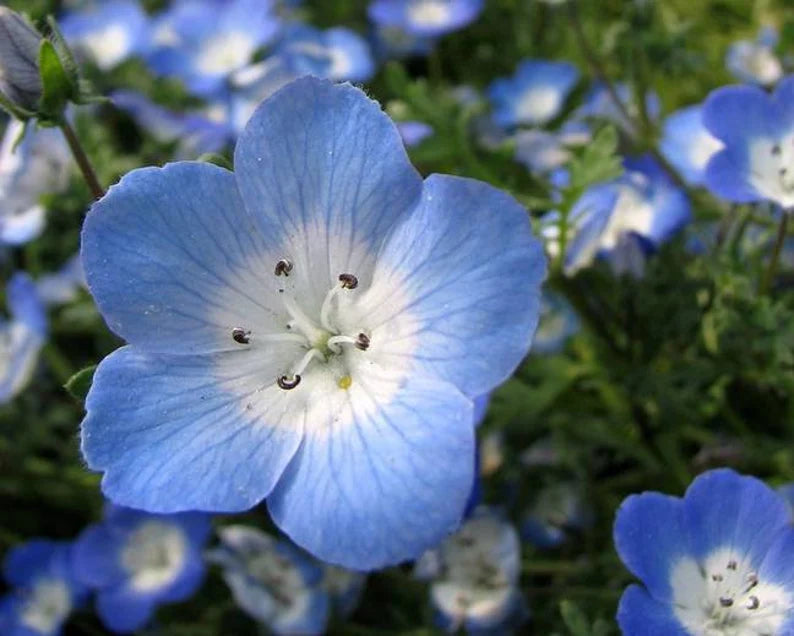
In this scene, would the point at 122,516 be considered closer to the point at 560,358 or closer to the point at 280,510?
the point at 560,358

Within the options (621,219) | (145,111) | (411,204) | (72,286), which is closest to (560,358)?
(621,219)

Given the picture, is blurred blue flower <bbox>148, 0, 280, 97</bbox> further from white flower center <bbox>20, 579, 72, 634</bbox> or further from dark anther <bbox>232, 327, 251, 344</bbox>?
dark anther <bbox>232, 327, 251, 344</bbox>

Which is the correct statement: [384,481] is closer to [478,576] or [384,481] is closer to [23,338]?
[478,576]

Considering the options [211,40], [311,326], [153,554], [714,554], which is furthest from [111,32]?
[714,554]

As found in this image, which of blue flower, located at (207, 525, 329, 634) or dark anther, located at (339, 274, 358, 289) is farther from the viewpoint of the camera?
blue flower, located at (207, 525, 329, 634)

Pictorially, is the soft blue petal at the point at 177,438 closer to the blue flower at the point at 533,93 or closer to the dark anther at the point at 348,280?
the dark anther at the point at 348,280

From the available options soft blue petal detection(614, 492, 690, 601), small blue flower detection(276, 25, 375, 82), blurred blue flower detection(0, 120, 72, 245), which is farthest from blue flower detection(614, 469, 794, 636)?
small blue flower detection(276, 25, 375, 82)
